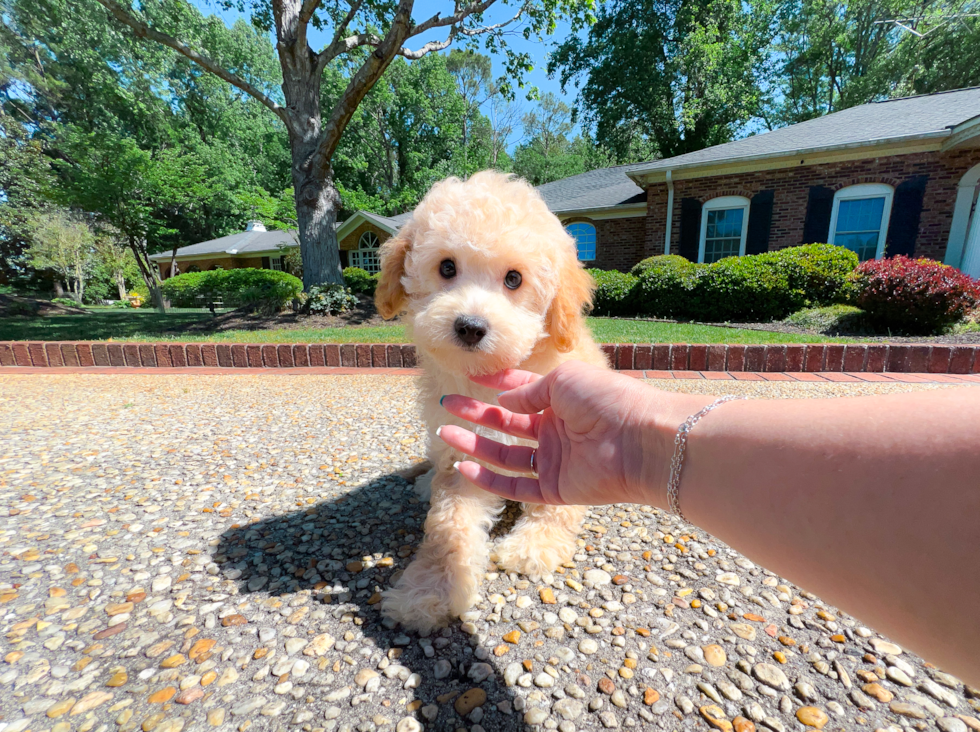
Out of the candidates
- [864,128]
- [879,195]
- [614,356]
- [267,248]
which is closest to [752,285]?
[614,356]

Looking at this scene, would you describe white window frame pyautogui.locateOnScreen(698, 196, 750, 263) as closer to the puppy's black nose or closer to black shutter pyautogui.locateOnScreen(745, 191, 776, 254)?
black shutter pyautogui.locateOnScreen(745, 191, 776, 254)

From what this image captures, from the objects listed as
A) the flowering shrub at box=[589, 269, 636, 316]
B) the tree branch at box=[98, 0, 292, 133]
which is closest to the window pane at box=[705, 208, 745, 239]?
the flowering shrub at box=[589, 269, 636, 316]

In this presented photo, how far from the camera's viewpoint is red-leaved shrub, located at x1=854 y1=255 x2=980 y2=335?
6941mm

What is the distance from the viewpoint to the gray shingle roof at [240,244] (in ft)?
109

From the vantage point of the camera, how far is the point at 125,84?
27.3 metres

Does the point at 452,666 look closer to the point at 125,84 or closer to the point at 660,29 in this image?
the point at 660,29

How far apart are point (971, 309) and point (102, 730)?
1168 centimetres

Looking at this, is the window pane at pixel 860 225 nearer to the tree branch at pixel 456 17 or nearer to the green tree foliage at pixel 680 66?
the tree branch at pixel 456 17

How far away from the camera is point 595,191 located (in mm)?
18953

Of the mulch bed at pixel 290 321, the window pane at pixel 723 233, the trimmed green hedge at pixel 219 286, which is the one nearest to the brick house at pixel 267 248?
the trimmed green hedge at pixel 219 286

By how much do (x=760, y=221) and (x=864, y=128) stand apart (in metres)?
3.71

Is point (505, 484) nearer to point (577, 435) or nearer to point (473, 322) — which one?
point (577, 435)

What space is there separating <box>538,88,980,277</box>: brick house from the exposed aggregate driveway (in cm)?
1459

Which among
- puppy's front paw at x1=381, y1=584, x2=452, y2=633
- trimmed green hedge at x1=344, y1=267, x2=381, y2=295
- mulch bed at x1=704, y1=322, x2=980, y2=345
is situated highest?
trimmed green hedge at x1=344, y1=267, x2=381, y2=295
